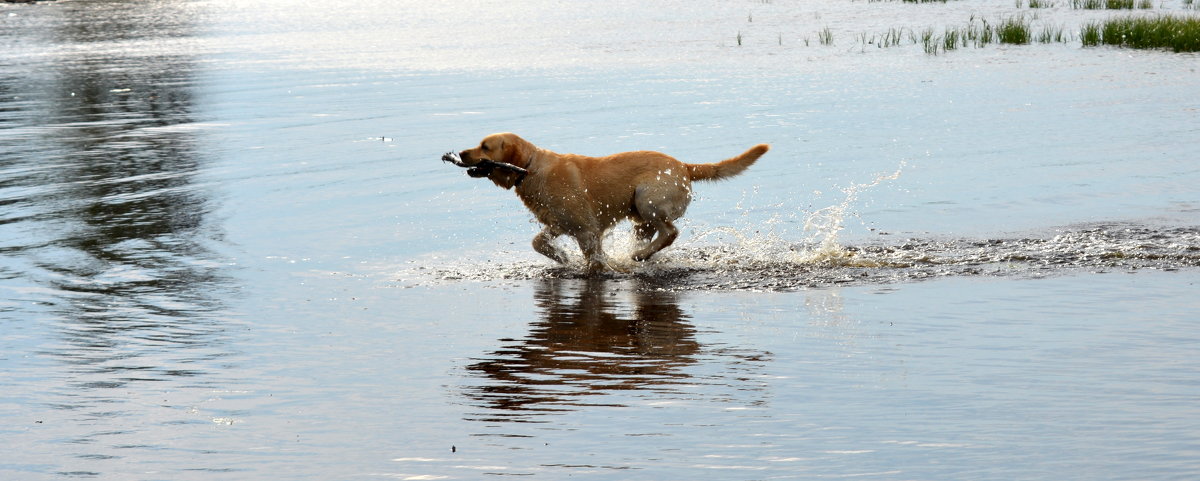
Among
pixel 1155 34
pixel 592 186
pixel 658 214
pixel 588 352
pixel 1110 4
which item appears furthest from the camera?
pixel 1110 4

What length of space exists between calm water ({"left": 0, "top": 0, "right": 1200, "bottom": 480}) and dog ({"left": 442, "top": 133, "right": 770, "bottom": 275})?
14.0 inches

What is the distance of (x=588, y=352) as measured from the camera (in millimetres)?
7633

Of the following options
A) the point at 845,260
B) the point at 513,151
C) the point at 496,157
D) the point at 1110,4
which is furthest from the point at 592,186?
the point at 1110,4

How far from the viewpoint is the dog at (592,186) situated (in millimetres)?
9766

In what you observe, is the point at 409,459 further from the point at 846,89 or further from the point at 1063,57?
the point at 1063,57

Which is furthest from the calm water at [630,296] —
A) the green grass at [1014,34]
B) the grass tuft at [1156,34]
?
the green grass at [1014,34]

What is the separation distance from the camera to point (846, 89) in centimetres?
2300

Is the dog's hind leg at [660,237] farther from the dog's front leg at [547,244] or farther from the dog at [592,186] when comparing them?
the dog's front leg at [547,244]

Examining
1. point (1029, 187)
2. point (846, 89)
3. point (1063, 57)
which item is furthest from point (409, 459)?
point (1063, 57)

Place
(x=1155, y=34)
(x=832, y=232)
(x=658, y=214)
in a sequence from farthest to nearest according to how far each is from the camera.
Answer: (x=1155, y=34) < (x=832, y=232) < (x=658, y=214)

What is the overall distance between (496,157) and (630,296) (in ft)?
4.85

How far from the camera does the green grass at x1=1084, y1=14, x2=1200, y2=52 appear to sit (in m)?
25.6

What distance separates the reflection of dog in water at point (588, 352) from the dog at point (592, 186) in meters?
0.68

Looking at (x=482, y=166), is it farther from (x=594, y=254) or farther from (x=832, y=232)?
(x=832, y=232)
